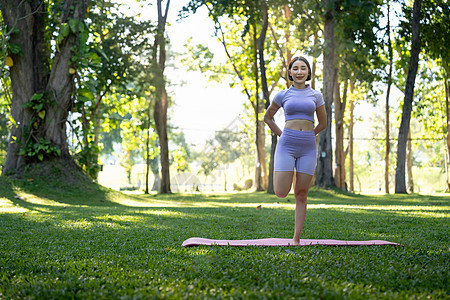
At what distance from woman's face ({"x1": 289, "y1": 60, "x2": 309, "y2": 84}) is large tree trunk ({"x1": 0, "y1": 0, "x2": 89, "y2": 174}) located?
10651 mm

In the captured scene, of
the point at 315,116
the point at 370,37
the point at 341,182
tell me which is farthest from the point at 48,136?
the point at 341,182

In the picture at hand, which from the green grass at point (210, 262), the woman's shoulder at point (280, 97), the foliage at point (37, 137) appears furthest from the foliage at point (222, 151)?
the woman's shoulder at point (280, 97)

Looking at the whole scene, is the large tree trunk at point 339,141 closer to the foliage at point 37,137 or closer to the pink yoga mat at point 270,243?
the foliage at point 37,137

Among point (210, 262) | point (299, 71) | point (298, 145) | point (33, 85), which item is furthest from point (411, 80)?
point (210, 262)

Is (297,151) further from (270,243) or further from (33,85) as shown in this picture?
(33,85)

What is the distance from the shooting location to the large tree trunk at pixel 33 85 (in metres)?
14.4

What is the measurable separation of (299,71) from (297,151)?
2.89ft

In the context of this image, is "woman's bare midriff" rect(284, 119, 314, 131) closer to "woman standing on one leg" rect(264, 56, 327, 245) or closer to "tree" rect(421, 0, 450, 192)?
"woman standing on one leg" rect(264, 56, 327, 245)

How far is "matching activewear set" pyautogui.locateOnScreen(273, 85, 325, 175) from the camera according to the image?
5168 mm

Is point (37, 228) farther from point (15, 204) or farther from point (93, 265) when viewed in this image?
point (15, 204)

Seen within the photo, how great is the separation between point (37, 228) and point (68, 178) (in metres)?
8.00

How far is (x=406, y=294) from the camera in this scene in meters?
3.20

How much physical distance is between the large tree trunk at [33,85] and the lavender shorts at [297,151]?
10792mm

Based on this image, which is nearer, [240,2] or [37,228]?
[37,228]
